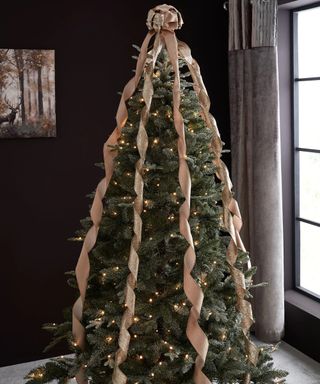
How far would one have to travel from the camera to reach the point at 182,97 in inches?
84.5

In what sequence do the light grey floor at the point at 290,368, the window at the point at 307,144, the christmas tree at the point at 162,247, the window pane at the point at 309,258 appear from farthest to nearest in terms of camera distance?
1. the window pane at the point at 309,258
2. the window at the point at 307,144
3. the light grey floor at the point at 290,368
4. the christmas tree at the point at 162,247

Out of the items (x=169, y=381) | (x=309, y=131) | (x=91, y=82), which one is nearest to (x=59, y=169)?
(x=91, y=82)

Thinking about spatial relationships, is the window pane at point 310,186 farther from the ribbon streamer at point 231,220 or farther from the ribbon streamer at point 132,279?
the ribbon streamer at point 132,279

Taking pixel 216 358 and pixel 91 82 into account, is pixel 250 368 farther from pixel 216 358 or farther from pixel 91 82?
pixel 91 82

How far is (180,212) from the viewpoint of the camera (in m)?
1.93

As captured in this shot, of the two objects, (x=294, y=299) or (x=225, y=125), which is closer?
(x=294, y=299)

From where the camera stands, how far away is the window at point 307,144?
3.72 m

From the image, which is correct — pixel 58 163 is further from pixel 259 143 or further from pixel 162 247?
pixel 162 247

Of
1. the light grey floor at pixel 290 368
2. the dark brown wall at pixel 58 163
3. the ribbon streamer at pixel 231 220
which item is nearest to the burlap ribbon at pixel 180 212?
the ribbon streamer at pixel 231 220

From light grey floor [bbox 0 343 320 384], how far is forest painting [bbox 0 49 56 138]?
1.53 metres

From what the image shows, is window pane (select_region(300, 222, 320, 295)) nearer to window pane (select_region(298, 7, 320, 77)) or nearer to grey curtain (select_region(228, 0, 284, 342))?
grey curtain (select_region(228, 0, 284, 342))

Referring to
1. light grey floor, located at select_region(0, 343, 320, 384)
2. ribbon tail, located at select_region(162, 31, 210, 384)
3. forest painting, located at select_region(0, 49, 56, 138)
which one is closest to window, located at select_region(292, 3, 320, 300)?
light grey floor, located at select_region(0, 343, 320, 384)

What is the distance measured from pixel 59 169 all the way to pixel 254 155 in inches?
51.7

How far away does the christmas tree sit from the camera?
203 cm
